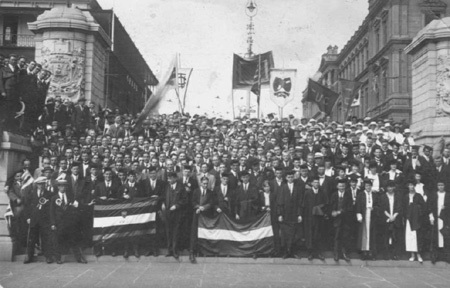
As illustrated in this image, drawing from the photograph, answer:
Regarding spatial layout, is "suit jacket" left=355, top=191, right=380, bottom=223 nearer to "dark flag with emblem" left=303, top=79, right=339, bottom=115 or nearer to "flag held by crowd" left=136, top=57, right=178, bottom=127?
"flag held by crowd" left=136, top=57, right=178, bottom=127

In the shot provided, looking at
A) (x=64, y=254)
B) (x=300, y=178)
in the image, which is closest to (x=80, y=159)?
(x=64, y=254)

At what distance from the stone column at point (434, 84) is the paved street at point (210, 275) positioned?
8.11 metres

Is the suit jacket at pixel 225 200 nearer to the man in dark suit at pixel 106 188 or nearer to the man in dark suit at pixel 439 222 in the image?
the man in dark suit at pixel 106 188

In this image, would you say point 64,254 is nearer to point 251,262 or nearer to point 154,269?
point 154,269

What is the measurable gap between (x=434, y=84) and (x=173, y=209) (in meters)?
11.5

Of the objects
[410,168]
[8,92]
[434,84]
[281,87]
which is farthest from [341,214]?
[281,87]

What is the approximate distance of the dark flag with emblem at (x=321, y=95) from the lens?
70.9 ft

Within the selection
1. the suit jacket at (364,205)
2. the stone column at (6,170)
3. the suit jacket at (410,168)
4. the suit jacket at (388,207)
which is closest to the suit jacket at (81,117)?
the stone column at (6,170)

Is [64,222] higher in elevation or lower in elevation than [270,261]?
higher

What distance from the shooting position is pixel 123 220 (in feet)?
39.3

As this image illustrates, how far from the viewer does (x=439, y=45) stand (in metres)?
19.2

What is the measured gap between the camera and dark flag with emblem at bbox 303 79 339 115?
2162cm

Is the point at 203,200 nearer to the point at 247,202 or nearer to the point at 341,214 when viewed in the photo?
the point at 247,202

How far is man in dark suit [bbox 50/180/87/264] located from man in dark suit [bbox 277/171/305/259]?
4171 millimetres
